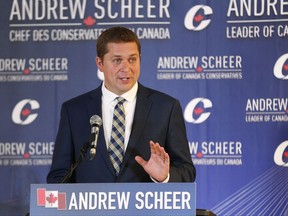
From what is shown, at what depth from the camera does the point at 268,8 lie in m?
5.39

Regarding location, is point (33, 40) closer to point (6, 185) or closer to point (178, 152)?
point (6, 185)

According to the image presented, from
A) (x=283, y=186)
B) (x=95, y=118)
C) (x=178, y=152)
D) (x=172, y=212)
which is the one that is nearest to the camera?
(x=172, y=212)

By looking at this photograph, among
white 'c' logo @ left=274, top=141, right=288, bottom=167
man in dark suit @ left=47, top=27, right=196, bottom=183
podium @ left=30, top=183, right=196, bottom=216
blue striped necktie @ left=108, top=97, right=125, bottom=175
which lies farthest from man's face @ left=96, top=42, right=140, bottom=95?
white 'c' logo @ left=274, top=141, right=288, bottom=167

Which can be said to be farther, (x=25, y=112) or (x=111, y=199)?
(x=25, y=112)

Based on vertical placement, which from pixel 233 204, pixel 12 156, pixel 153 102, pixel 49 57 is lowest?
pixel 233 204

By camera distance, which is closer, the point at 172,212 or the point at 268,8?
the point at 172,212

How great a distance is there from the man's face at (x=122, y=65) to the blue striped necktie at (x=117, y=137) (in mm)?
103

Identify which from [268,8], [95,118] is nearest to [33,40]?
[268,8]

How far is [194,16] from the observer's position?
17.9 feet

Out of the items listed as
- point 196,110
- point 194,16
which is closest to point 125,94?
point 196,110

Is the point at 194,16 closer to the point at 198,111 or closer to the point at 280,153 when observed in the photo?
the point at 198,111

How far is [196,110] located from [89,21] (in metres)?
1.18

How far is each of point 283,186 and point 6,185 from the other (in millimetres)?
2340

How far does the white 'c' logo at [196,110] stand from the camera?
214 inches
